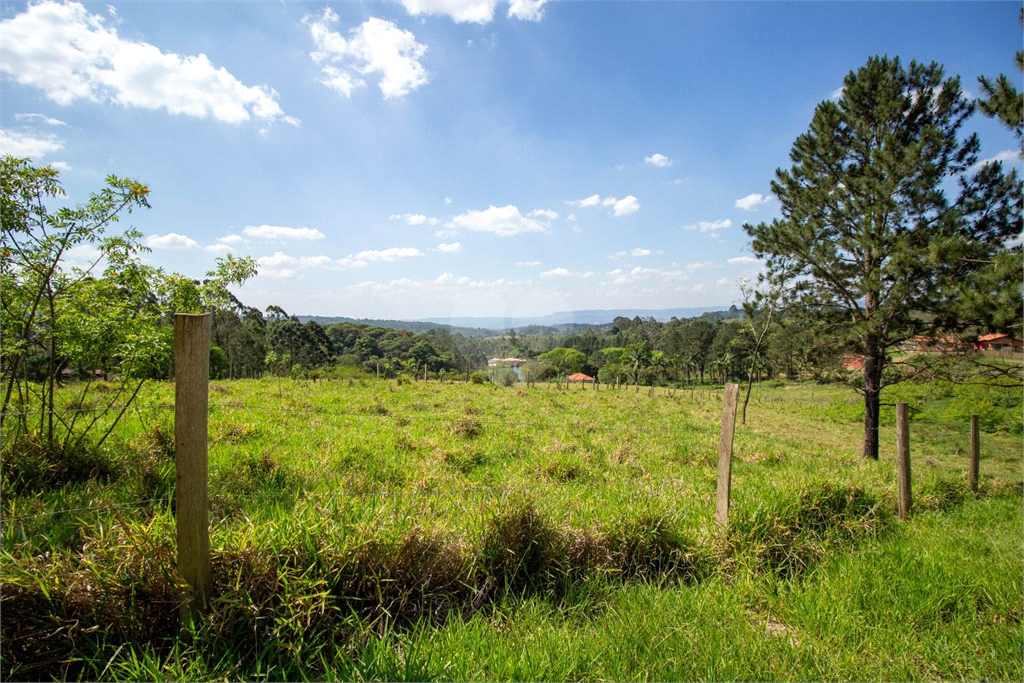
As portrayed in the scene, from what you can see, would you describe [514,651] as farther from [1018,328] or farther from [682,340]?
[682,340]

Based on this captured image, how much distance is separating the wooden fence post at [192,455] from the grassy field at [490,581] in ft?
0.39

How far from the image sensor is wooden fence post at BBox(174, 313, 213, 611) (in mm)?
2264

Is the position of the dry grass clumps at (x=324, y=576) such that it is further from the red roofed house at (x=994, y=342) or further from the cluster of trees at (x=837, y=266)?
the red roofed house at (x=994, y=342)

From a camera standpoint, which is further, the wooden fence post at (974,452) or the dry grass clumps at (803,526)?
the wooden fence post at (974,452)

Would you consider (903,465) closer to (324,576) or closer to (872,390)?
(324,576)

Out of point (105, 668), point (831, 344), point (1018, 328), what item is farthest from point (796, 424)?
point (105, 668)

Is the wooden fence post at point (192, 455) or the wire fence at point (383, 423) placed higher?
the wooden fence post at point (192, 455)

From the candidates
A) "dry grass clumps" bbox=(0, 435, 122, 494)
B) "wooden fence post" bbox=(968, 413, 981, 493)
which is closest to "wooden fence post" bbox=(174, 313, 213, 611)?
"dry grass clumps" bbox=(0, 435, 122, 494)

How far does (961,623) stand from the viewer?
9.53 ft

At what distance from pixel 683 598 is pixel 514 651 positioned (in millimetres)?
1330

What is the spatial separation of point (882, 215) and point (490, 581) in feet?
43.0

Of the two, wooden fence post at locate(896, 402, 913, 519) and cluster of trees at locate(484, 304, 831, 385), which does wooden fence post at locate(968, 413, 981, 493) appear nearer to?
wooden fence post at locate(896, 402, 913, 519)

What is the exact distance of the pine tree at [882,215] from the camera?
33.3 feet

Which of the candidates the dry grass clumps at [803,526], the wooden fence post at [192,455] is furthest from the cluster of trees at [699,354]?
the wooden fence post at [192,455]
